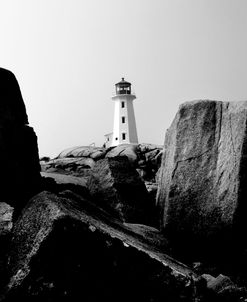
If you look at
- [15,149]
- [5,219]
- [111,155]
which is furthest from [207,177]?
[111,155]

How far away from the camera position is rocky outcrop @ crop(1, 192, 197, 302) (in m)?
5.63

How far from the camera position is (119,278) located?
5949 millimetres

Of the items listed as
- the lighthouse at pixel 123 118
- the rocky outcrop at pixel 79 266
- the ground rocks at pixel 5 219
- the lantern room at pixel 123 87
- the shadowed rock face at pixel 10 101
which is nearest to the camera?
the rocky outcrop at pixel 79 266

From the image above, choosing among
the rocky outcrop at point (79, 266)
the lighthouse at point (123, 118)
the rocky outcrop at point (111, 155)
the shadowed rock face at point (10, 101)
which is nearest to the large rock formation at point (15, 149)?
the shadowed rock face at point (10, 101)

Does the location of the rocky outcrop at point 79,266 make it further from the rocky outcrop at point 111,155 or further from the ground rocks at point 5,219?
the rocky outcrop at point 111,155

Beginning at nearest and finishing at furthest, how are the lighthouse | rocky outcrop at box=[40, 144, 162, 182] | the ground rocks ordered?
the ground rocks < rocky outcrop at box=[40, 144, 162, 182] < the lighthouse

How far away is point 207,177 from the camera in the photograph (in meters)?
8.67

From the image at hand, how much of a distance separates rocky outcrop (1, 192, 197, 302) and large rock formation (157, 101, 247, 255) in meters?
2.38

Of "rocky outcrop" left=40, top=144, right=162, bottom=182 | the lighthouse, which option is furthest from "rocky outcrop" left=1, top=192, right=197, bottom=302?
the lighthouse

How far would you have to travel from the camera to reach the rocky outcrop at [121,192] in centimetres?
950

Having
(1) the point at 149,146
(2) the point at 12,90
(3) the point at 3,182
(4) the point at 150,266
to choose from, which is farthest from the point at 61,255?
(1) the point at 149,146

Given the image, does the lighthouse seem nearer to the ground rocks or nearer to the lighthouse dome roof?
the lighthouse dome roof

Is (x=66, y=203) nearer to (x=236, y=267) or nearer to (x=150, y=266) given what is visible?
(x=150, y=266)

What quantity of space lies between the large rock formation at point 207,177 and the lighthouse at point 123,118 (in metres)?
51.8
